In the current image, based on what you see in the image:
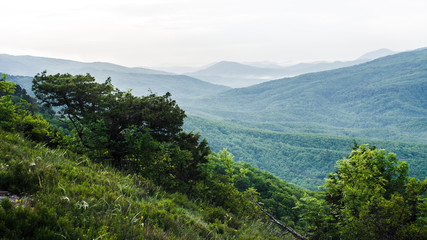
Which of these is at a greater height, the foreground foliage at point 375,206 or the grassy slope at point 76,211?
the grassy slope at point 76,211

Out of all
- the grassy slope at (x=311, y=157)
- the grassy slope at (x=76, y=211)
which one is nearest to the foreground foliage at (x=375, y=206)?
the grassy slope at (x=76, y=211)

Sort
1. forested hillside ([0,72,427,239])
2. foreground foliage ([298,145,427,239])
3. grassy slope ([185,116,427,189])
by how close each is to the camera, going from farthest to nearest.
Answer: grassy slope ([185,116,427,189]) < foreground foliage ([298,145,427,239]) < forested hillside ([0,72,427,239])

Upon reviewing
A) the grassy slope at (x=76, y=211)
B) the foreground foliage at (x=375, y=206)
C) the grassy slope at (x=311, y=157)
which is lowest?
the grassy slope at (x=311, y=157)

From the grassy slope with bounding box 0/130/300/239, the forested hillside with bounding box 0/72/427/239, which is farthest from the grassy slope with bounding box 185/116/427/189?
the grassy slope with bounding box 0/130/300/239

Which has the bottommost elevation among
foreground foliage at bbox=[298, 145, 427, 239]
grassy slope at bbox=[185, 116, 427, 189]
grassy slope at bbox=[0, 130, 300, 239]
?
grassy slope at bbox=[185, 116, 427, 189]

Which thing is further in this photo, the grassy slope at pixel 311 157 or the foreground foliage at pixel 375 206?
the grassy slope at pixel 311 157

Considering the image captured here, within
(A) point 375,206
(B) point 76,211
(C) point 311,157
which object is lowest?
(C) point 311,157

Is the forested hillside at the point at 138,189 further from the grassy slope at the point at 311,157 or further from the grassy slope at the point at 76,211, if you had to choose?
the grassy slope at the point at 311,157

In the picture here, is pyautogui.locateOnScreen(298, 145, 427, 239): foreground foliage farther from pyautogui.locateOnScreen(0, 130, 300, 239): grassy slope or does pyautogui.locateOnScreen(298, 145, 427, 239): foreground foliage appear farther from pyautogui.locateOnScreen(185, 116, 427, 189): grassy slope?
pyautogui.locateOnScreen(185, 116, 427, 189): grassy slope

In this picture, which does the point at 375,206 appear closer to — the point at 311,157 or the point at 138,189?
the point at 138,189

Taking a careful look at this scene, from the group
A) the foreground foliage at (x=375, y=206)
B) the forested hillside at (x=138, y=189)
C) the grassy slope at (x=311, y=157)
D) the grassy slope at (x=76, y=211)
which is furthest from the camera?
the grassy slope at (x=311, y=157)

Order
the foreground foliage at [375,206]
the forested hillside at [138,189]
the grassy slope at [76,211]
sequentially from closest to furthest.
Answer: the grassy slope at [76,211] < the forested hillside at [138,189] < the foreground foliage at [375,206]

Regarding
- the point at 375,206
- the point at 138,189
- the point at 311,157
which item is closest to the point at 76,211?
the point at 138,189

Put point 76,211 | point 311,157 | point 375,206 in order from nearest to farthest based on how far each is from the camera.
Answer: point 76,211 < point 375,206 < point 311,157
